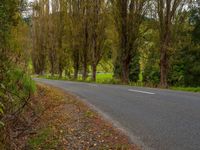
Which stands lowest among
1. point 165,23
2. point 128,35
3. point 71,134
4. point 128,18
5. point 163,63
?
point 71,134

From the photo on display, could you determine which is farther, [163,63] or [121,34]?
[121,34]

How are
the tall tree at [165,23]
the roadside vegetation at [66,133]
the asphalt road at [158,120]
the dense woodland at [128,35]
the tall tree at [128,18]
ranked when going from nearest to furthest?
1. the roadside vegetation at [66,133]
2. the asphalt road at [158,120]
3. the tall tree at [165,23]
4. the dense woodland at [128,35]
5. the tall tree at [128,18]

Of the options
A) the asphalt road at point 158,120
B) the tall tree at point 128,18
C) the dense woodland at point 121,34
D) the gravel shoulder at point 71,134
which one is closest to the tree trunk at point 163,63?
the dense woodland at point 121,34

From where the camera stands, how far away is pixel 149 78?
42.9 metres

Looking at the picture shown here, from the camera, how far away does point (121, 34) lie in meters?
27.4

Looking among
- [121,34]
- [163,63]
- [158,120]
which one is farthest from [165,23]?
[158,120]

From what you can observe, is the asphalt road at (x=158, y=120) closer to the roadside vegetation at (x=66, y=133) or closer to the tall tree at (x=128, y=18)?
the roadside vegetation at (x=66, y=133)

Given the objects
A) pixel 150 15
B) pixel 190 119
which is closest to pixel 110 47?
pixel 150 15

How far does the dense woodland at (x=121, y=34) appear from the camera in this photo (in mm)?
23984

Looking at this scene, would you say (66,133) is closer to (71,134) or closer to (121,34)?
(71,134)

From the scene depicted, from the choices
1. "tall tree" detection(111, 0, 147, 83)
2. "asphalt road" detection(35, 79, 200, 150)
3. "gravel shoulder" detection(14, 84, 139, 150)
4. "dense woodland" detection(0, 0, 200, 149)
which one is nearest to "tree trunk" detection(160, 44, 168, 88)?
"dense woodland" detection(0, 0, 200, 149)

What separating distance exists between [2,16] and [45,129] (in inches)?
154

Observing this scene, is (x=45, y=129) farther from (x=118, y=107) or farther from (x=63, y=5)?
(x=63, y=5)

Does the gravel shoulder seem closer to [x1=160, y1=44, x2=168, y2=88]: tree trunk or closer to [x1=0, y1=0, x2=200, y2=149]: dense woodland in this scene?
[x1=0, y1=0, x2=200, y2=149]: dense woodland
